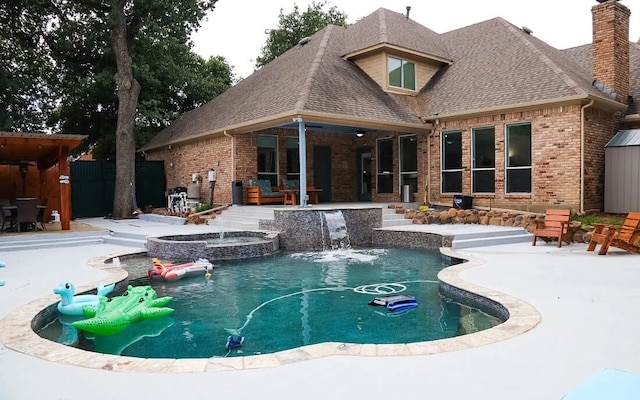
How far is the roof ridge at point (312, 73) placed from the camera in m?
12.4

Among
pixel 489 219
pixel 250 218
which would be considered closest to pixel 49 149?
pixel 250 218

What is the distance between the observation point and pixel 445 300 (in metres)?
5.95

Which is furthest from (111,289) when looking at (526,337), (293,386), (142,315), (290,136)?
(290,136)

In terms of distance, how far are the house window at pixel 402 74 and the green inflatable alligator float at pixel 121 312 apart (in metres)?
12.1

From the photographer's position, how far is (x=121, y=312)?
5016mm

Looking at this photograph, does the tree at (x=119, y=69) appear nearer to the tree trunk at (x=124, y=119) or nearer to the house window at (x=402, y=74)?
the tree trunk at (x=124, y=119)

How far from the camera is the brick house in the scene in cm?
1220

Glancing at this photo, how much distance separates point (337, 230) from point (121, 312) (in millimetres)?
6652

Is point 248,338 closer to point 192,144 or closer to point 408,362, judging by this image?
point 408,362

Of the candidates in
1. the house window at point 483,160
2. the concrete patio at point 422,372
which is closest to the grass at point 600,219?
the house window at point 483,160

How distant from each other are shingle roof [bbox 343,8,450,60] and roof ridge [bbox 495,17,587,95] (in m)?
2.22

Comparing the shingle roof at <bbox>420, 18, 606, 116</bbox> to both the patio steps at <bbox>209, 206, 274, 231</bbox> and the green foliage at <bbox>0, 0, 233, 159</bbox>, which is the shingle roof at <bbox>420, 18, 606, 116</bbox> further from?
the green foliage at <bbox>0, 0, 233, 159</bbox>

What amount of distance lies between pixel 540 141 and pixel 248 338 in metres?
10.4

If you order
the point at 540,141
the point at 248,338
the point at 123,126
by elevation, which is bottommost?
the point at 248,338
